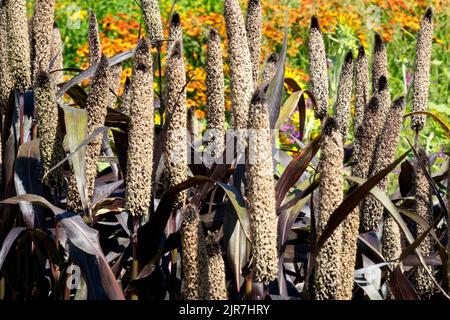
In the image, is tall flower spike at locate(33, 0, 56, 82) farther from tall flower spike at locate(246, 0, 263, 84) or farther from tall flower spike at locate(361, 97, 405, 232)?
tall flower spike at locate(361, 97, 405, 232)

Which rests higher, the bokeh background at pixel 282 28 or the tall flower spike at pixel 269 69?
the bokeh background at pixel 282 28

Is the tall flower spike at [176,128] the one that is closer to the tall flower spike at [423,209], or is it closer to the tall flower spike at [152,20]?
the tall flower spike at [152,20]

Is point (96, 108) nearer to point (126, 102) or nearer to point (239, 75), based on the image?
point (239, 75)

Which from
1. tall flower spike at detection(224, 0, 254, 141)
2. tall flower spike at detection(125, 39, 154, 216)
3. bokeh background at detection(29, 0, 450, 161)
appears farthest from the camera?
bokeh background at detection(29, 0, 450, 161)

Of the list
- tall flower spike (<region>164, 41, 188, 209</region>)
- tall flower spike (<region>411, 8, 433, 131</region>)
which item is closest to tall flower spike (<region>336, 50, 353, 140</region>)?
tall flower spike (<region>411, 8, 433, 131</region>)

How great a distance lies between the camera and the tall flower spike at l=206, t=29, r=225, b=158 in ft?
7.81

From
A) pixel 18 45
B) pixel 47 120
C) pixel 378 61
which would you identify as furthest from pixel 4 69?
pixel 378 61

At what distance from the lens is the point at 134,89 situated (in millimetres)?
2117

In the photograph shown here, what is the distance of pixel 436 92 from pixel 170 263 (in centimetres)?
479

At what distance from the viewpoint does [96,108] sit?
2.20 meters

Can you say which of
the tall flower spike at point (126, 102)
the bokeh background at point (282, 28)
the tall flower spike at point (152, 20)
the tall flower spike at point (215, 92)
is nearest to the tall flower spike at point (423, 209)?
the tall flower spike at point (215, 92)

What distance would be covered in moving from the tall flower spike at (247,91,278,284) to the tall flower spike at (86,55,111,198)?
49 cm

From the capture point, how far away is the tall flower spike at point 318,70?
9.41 feet

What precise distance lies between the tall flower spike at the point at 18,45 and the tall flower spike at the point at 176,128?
1.66 ft
